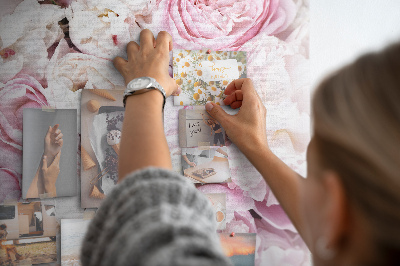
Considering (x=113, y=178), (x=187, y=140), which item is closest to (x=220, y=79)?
(x=187, y=140)

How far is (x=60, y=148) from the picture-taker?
2.46 ft

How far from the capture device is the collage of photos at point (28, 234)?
72cm

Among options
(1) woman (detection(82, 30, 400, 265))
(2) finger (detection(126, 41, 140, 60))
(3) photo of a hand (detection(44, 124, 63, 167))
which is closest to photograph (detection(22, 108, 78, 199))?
(3) photo of a hand (detection(44, 124, 63, 167))

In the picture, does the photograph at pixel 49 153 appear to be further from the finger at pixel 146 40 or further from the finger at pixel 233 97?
the finger at pixel 233 97

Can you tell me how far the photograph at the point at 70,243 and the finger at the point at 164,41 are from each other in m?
0.49

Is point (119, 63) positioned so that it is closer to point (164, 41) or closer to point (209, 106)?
point (164, 41)

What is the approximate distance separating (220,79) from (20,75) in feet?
1.69

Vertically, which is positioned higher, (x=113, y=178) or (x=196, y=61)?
(x=196, y=61)

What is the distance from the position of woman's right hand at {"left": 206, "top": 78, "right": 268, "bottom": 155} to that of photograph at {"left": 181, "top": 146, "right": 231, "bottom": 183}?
0.06m

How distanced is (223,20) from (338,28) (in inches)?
13.3

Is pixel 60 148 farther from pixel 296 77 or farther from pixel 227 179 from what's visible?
pixel 296 77

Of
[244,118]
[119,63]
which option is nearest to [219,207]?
[244,118]

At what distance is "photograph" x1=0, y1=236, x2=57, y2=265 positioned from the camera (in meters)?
0.72

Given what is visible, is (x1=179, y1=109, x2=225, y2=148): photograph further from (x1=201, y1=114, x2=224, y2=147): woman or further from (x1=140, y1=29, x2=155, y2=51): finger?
(x1=140, y1=29, x2=155, y2=51): finger
